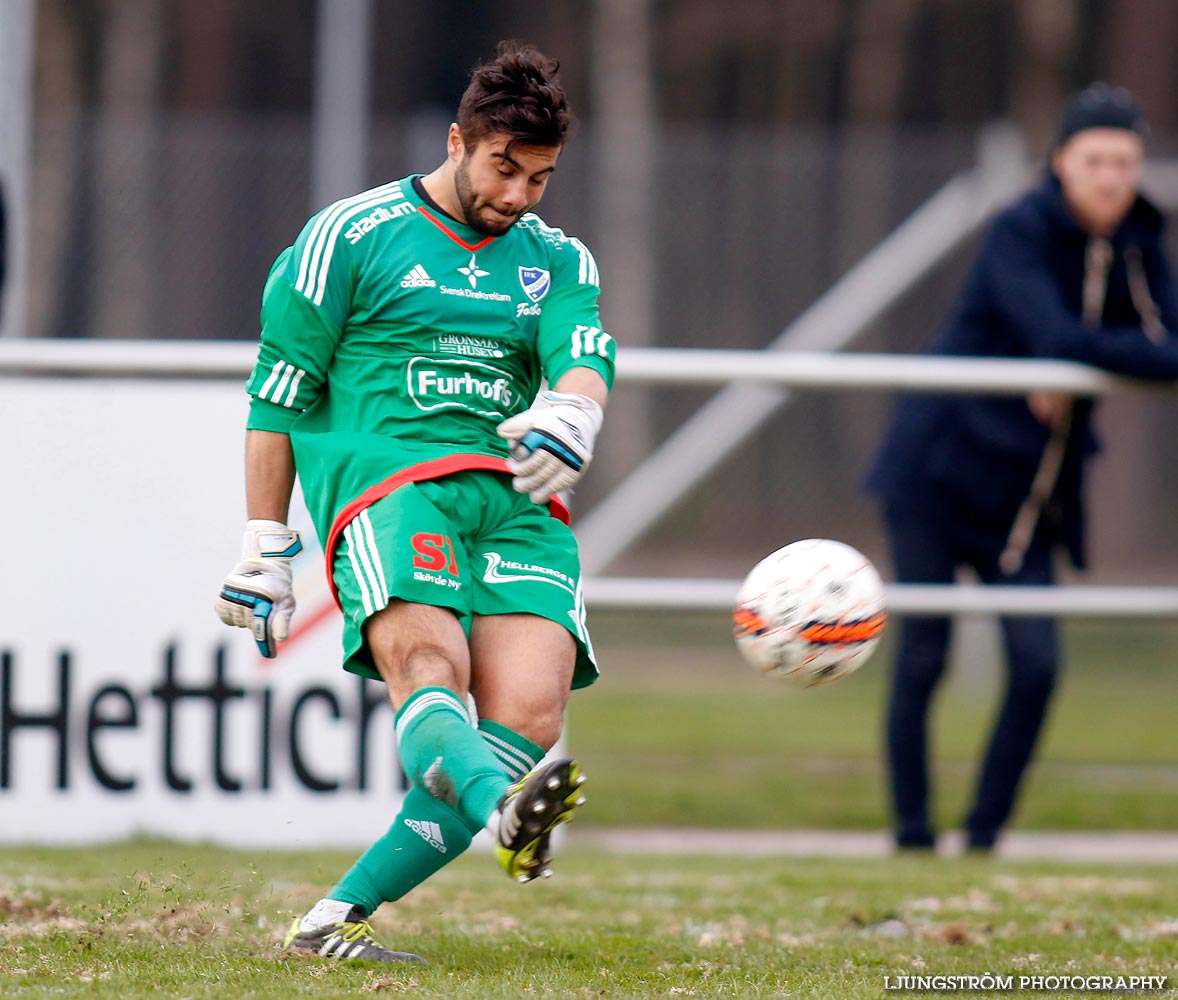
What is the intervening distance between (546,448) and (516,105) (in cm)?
78

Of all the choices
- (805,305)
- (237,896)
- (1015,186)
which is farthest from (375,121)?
(237,896)

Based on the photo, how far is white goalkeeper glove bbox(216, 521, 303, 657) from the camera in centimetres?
412

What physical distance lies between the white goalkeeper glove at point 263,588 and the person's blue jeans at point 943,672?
10.2 feet

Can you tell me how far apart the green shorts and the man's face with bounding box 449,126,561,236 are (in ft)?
1.94

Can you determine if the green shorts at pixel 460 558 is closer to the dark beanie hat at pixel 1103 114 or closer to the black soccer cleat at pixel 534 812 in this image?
the black soccer cleat at pixel 534 812

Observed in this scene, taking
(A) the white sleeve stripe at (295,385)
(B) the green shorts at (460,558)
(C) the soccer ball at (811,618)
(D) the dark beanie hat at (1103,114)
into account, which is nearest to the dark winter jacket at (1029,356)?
(D) the dark beanie hat at (1103,114)

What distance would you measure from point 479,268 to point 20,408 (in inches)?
113

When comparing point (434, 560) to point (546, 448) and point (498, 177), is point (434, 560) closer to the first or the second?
point (546, 448)

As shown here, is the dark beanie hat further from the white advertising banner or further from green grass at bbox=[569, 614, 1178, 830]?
the white advertising banner

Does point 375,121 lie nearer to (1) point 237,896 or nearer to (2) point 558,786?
(1) point 237,896

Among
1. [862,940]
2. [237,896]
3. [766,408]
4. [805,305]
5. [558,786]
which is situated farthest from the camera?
[805,305]

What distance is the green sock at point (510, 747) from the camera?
4.01 meters

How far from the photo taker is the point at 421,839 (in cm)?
401

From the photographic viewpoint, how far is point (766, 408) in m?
9.12
